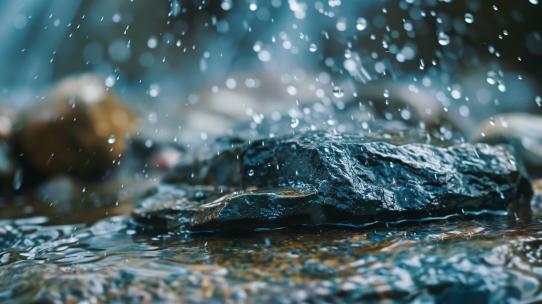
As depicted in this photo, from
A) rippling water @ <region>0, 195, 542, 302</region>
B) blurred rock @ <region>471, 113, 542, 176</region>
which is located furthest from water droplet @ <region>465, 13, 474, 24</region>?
rippling water @ <region>0, 195, 542, 302</region>

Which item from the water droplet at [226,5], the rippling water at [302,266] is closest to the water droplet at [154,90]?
the water droplet at [226,5]

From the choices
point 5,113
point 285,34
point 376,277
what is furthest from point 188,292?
point 285,34

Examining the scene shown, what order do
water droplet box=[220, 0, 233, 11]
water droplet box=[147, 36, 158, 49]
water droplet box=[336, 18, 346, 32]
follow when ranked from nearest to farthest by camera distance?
water droplet box=[336, 18, 346, 32] < water droplet box=[220, 0, 233, 11] < water droplet box=[147, 36, 158, 49]

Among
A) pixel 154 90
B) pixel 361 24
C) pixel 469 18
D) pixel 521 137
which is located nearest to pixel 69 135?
A: pixel 154 90

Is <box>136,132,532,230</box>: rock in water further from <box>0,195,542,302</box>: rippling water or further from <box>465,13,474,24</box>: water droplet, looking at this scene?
<box>465,13,474,24</box>: water droplet

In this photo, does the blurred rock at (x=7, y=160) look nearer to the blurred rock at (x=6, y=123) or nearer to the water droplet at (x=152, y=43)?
the blurred rock at (x=6, y=123)

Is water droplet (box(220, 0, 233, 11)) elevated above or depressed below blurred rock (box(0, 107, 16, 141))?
above

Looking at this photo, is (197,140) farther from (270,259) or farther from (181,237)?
(270,259)
